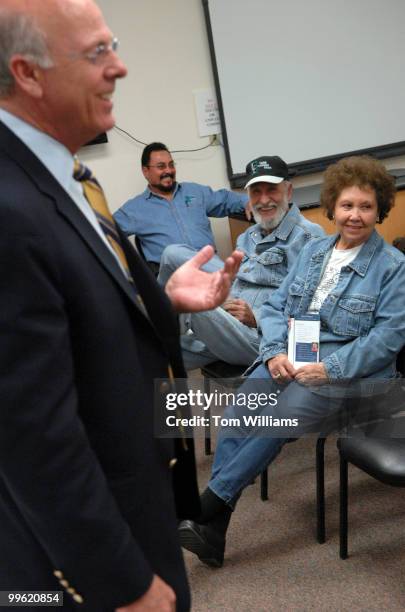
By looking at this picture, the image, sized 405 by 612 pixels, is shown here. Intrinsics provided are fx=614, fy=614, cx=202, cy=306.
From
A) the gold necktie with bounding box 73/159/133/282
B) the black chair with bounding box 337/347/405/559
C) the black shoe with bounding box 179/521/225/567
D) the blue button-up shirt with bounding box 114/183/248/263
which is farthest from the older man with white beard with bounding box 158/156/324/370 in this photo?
the gold necktie with bounding box 73/159/133/282

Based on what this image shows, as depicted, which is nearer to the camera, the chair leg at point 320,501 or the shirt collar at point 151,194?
the chair leg at point 320,501

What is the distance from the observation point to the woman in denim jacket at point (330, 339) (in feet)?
6.45

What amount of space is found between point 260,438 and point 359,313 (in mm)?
524

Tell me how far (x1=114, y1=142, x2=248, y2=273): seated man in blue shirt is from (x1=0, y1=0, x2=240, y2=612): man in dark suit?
9.51ft

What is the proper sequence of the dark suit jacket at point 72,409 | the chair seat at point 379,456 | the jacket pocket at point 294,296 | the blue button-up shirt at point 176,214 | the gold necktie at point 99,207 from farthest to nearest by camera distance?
the blue button-up shirt at point 176,214, the jacket pocket at point 294,296, the chair seat at point 379,456, the gold necktie at point 99,207, the dark suit jacket at point 72,409

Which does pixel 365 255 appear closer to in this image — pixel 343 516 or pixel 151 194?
pixel 343 516

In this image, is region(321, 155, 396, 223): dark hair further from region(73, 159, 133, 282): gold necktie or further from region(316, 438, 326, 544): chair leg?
region(73, 159, 133, 282): gold necktie

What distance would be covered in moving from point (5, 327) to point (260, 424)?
152 cm

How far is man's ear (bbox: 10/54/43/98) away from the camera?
27.9 inches

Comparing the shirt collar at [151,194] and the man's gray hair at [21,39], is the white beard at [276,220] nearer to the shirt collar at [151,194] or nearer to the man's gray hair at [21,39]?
the shirt collar at [151,194]

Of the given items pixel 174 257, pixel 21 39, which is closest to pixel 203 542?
pixel 174 257

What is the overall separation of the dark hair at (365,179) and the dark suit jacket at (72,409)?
144 cm

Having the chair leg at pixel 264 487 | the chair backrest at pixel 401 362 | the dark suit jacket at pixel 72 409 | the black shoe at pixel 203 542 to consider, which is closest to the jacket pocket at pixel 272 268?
the chair backrest at pixel 401 362

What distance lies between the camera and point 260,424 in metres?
2.06
